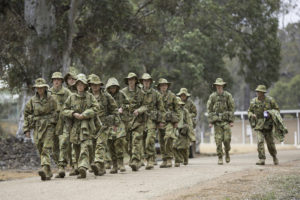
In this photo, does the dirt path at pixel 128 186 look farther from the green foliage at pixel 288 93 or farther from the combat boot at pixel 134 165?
the green foliage at pixel 288 93

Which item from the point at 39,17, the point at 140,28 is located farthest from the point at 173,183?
the point at 140,28

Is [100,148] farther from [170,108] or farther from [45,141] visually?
[170,108]

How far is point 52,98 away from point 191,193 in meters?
4.39

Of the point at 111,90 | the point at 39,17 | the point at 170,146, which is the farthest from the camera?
the point at 39,17

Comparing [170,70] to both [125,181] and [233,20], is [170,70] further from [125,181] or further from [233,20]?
[125,181]

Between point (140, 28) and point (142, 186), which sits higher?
point (140, 28)

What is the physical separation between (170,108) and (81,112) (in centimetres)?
406

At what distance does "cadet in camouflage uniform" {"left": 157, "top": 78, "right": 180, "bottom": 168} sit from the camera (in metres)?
14.9

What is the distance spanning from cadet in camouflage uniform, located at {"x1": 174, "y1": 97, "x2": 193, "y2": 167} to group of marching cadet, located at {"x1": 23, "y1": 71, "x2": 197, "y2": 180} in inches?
19.1

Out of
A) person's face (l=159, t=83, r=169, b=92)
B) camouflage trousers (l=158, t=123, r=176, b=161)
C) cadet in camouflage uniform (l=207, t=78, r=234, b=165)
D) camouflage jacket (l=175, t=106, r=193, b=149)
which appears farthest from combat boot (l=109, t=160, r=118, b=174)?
cadet in camouflage uniform (l=207, t=78, r=234, b=165)

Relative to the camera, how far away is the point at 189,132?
16344 mm

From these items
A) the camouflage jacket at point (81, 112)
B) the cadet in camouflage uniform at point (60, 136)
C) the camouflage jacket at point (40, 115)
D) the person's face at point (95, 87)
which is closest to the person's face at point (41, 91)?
the camouflage jacket at point (40, 115)

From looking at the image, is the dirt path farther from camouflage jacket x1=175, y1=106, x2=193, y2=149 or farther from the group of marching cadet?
camouflage jacket x1=175, y1=106, x2=193, y2=149

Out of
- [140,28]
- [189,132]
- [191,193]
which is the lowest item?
[191,193]
